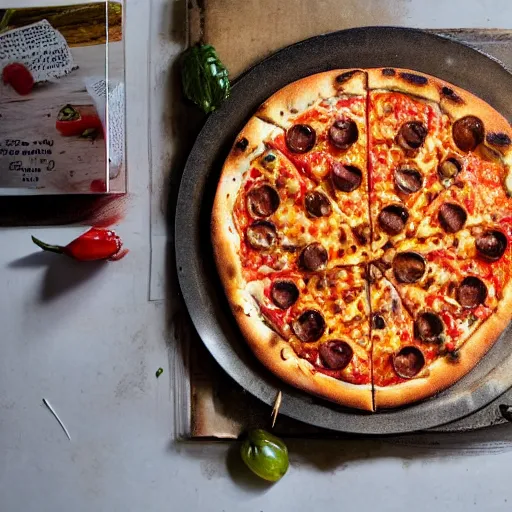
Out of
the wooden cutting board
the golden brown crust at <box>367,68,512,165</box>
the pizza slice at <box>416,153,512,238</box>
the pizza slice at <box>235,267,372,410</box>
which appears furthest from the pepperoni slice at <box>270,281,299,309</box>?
the wooden cutting board

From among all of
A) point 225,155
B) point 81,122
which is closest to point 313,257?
point 225,155

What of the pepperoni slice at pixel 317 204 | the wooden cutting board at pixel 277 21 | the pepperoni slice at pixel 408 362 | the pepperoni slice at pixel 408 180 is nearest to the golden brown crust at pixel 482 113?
the pepperoni slice at pixel 408 180

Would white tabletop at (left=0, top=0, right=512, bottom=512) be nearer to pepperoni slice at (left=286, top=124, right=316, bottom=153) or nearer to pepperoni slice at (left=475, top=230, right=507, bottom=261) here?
pepperoni slice at (left=286, top=124, right=316, bottom=153)

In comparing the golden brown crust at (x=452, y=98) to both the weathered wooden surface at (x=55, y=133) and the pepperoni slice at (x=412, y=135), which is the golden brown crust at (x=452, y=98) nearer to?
the pepperoni slice at (x=412, y=135)

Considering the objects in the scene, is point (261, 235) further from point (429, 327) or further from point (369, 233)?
point (429, 327)

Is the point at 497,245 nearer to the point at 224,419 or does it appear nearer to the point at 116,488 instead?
the point at 224,419
